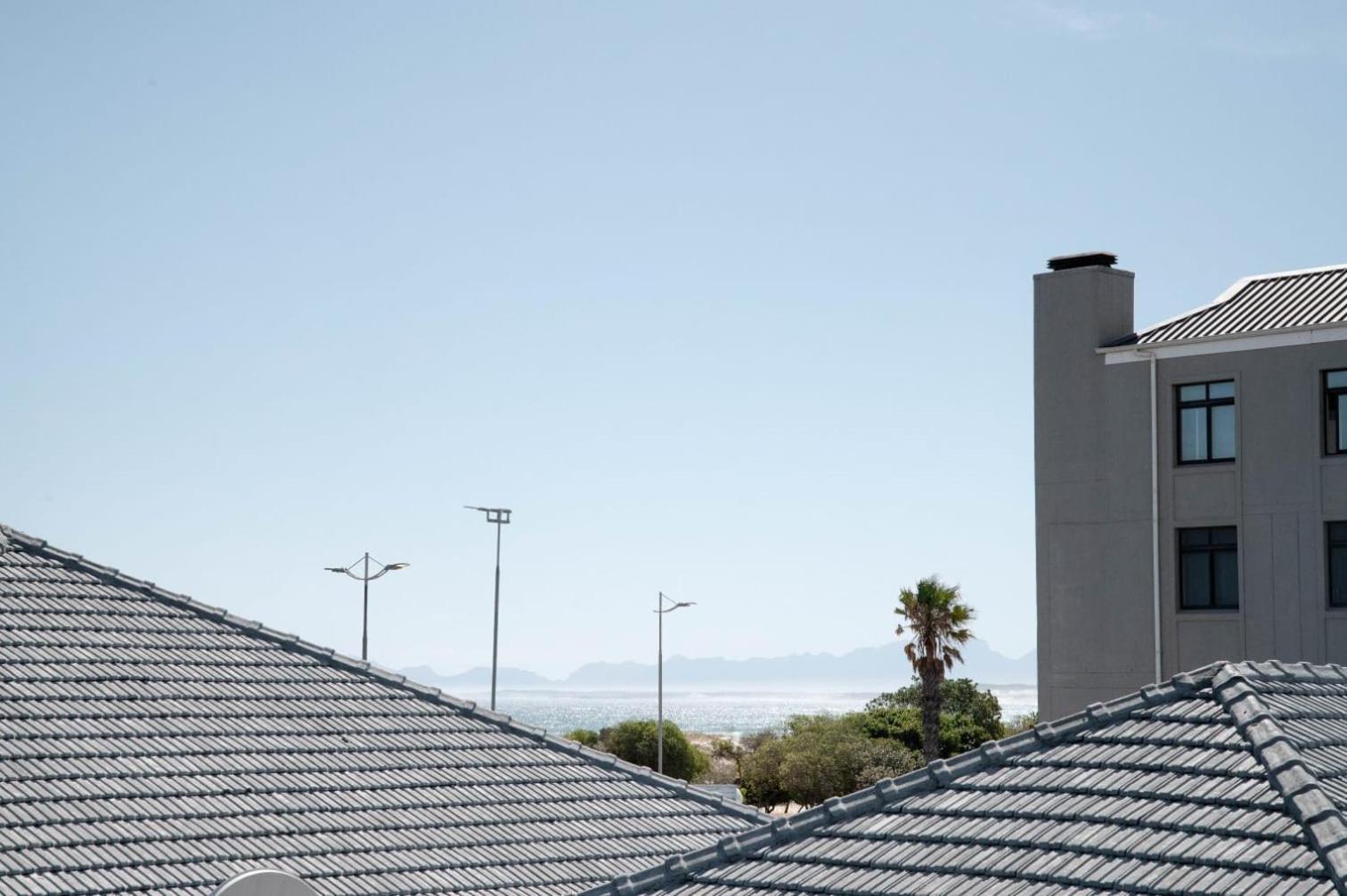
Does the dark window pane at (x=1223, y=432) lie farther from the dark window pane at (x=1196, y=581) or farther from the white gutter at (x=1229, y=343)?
the dark window pane at (x=1196, y=581)

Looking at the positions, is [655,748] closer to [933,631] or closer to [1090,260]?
[933,631]

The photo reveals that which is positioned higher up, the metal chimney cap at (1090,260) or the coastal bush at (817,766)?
the metal chimney cap at (1090,260)

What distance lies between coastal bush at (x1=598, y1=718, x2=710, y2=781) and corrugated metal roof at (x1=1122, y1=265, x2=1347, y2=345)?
4136 centimetres

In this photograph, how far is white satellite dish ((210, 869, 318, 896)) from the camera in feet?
37.4

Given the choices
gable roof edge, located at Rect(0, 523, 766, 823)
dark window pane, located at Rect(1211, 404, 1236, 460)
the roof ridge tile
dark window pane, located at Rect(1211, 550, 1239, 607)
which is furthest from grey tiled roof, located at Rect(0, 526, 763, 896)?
dark window pane, located at Rect(1211, 404, 1236, 460)

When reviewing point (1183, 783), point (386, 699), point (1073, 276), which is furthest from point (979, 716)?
point (1183, 783)

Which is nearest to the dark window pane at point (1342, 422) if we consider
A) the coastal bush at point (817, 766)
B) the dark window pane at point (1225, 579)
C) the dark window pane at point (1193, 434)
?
the dark window pane at point (1193, 434)

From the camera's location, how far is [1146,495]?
34.2 m

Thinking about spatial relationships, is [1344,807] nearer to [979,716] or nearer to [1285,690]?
[1285,690]

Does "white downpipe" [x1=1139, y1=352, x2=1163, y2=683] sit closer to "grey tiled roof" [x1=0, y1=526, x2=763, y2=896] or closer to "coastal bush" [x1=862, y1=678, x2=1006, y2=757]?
"grey tiled roof" [x1=0, y1=526, x2=763, y2=896]

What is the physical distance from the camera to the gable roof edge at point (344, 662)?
56.7 ft

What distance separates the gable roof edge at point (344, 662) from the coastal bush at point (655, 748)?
54.5 meters

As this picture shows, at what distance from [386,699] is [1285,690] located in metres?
9.15

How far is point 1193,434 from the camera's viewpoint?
33.9m
